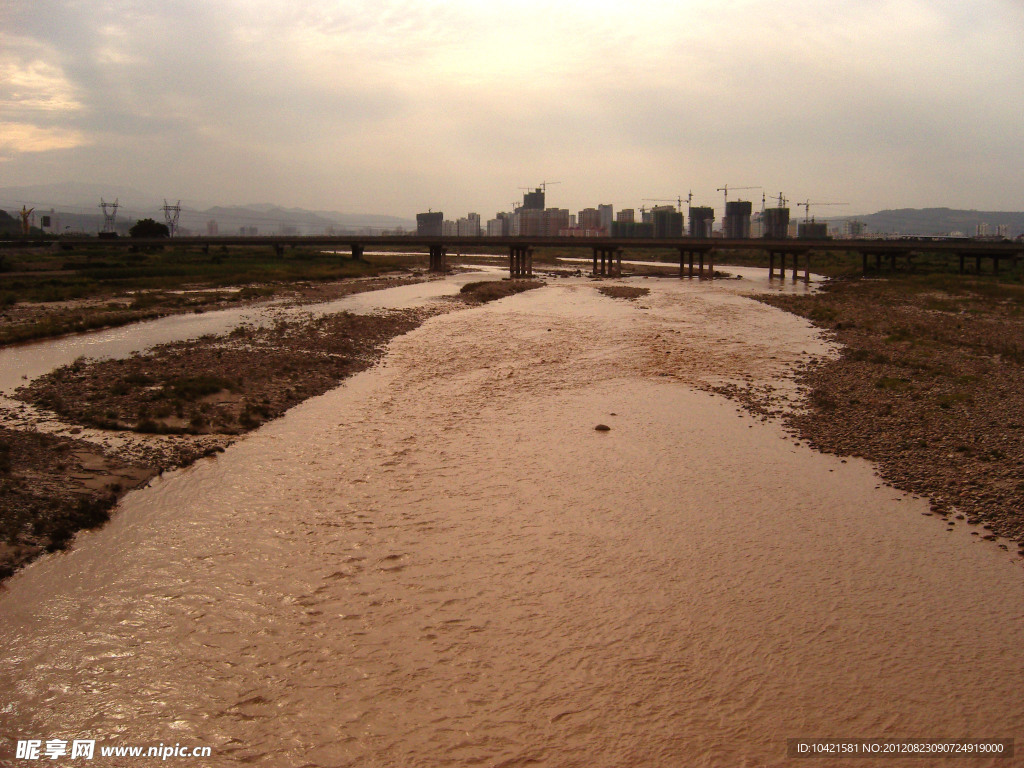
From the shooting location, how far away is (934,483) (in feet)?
42.8

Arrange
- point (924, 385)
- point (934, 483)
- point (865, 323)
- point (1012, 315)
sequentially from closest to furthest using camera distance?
point (934, 483), point (924, 385), point (865, 323), point (1012, 315)

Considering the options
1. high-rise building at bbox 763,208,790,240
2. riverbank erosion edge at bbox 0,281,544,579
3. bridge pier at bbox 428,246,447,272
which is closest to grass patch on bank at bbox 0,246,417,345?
bridge pier at bbox 428,246,447,272

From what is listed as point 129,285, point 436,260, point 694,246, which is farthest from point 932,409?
point 436,260

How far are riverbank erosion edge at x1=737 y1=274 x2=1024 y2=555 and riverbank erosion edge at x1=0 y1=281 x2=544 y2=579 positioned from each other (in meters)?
13.4

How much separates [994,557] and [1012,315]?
1439 inches

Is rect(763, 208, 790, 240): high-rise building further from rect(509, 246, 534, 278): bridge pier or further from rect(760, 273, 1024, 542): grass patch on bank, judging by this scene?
rect(760, 273, 1024, 542): grass patch on bank

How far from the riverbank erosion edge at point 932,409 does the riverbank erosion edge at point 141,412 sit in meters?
13.4

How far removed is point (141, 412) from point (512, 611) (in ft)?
37.9

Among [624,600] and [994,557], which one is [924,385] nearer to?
[994,557]

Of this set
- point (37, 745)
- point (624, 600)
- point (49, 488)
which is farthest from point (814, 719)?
point (49, 488)

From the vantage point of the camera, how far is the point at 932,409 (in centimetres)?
1736

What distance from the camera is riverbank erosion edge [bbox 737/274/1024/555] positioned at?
12.6m

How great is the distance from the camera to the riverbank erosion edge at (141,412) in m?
11.2

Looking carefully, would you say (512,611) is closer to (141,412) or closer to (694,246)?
(141,412)
